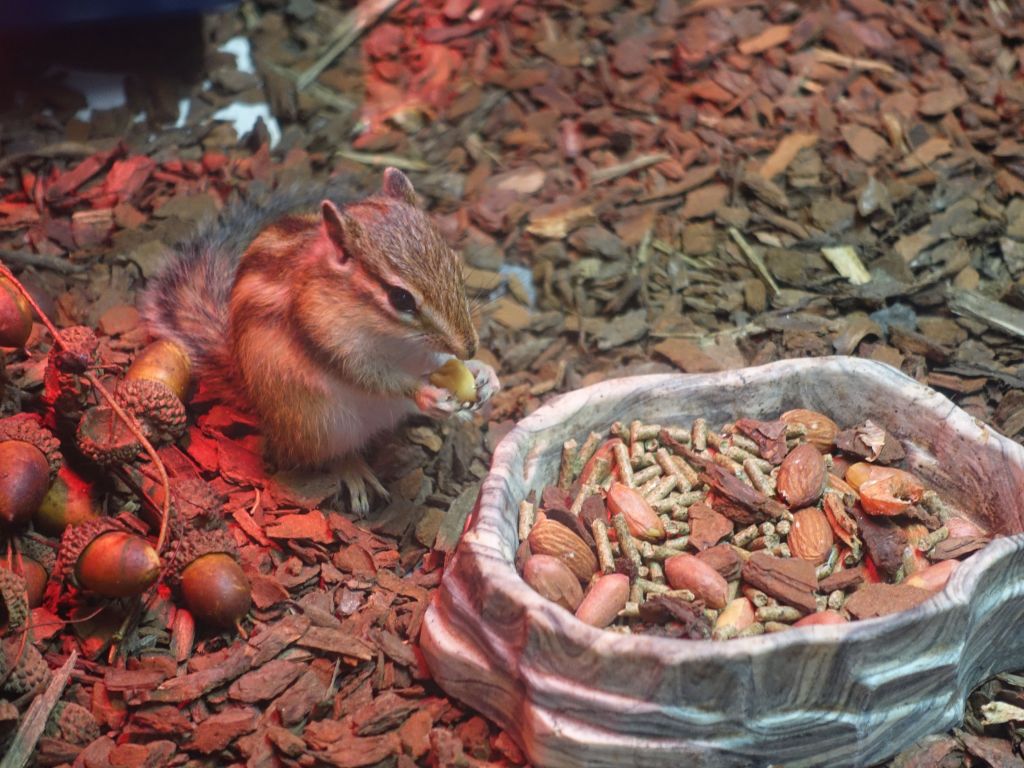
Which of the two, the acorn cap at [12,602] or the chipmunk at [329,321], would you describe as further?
the chipmunk at [329,321]

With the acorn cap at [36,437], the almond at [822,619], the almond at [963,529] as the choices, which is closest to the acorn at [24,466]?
the acorn cap at [36,437]

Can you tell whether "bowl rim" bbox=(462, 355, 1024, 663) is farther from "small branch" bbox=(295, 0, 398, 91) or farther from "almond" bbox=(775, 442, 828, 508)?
"small branch" bbox=(295, 0, 398, 91)

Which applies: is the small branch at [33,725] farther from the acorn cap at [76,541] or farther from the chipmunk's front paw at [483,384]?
the chipmunk's front paw at [483,384]

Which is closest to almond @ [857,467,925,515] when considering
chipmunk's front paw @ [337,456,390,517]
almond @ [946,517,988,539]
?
almond @ [946,517,988,539]

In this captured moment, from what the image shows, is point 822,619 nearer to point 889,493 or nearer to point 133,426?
point 889,493

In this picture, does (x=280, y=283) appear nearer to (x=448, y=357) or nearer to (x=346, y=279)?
(x=346, y=279)

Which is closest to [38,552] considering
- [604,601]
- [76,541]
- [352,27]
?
[76,541]

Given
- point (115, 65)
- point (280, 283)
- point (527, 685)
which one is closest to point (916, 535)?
point (527, 685)
